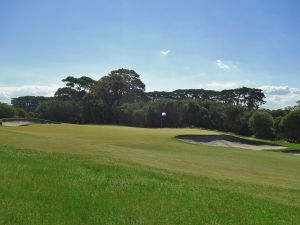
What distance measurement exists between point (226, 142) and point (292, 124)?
42726mm

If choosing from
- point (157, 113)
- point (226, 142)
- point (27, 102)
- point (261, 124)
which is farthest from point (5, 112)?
point (27, 102)

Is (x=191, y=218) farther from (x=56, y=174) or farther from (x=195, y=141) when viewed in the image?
(x=195, y=141)

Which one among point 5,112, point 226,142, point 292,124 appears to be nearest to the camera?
point 226,142

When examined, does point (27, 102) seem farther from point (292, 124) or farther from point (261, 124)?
point (292, 124)

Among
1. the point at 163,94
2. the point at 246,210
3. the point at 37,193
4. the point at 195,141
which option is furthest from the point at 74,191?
the point at 163,94

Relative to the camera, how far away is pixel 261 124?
94.4 metres

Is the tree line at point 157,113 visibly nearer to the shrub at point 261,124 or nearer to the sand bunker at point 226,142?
the shrub at point 261,124

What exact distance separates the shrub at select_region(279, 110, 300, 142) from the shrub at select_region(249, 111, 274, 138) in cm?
307

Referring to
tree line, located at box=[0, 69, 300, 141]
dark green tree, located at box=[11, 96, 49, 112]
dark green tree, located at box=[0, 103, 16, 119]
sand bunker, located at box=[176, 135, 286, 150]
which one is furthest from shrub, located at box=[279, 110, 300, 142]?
dark green tree, located at box=[11, 96, 49, 112]

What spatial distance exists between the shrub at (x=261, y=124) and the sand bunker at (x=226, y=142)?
38618 mm

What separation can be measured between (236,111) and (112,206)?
10211 cm

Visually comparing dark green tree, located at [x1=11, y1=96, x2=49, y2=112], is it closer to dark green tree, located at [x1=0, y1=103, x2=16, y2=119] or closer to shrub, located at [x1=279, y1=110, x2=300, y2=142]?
dark green tree, located at [x1=0, y1=103, x2=16, y2=119]

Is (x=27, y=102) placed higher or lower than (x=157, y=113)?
higher

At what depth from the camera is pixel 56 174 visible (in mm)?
13352
